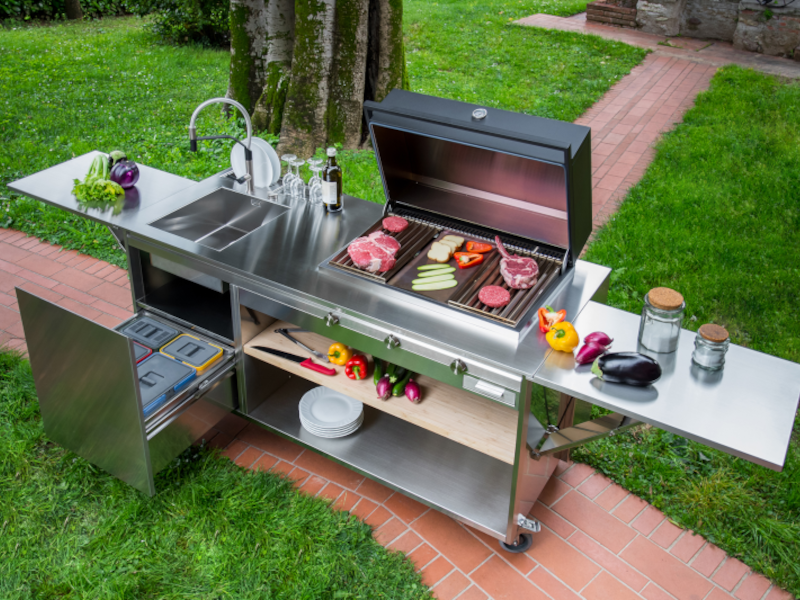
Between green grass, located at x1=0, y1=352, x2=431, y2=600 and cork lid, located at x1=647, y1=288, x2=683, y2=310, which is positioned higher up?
cork lid, located at x1=647, y1=288, x2=683, y2=310

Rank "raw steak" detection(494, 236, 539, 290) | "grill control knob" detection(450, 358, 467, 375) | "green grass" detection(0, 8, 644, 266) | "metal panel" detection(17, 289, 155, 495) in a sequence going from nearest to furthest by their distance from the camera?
"grill control knob" detection(450, 358, 467, 375), "metal panel" detection(17, 289, 155, 495), "raw steak" detection(494, 236, 539, 290), "green grass" detection(0, 8, 644, 266)

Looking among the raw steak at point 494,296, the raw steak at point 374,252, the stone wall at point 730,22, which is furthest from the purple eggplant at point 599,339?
the stone wall at point 730,22

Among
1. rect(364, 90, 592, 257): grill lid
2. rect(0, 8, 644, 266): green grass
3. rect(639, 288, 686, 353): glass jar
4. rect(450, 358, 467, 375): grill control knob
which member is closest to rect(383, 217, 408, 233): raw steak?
rect(364, 90, 592, 257): grill lid

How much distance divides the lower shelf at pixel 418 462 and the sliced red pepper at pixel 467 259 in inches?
37.5

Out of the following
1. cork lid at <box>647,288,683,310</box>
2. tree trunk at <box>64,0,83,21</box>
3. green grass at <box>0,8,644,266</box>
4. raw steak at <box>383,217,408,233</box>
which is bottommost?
green grass at <box>0,8,644,266</box>

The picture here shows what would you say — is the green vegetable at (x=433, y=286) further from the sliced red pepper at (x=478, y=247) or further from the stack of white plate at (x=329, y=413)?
the stack of white plate at (x=329, y=413)

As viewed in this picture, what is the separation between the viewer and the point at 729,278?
16.5ft

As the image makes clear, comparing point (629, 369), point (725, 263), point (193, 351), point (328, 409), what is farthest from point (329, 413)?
point (725, 263)

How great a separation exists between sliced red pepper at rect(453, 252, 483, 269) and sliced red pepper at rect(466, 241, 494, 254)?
0.17ft

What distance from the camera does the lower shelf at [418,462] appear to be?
310 centimetres

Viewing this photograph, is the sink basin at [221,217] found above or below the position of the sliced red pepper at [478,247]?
below

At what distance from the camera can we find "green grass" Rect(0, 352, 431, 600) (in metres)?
2.96

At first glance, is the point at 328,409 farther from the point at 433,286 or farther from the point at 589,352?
the point at 589,352

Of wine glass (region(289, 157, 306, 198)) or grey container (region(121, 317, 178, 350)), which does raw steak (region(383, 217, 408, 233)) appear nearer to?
wine glass (region(289, 157, 306, 198))
